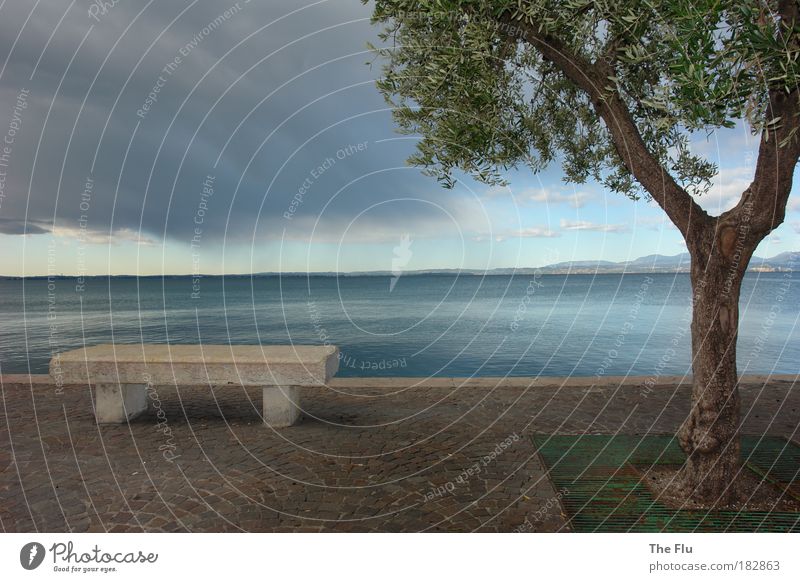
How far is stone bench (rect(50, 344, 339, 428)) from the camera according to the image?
24.7ft

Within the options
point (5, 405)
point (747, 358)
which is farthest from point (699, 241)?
point (747, 358)

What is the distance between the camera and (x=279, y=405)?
809 cm

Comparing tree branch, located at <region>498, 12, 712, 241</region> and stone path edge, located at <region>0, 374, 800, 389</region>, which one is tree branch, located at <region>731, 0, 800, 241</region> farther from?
stone path edge, located at <region>0, 374, 800, 389</region>

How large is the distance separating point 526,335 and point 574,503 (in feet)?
146

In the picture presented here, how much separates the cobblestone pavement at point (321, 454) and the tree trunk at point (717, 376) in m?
1.72

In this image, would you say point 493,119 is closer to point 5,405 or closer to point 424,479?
point 424,479

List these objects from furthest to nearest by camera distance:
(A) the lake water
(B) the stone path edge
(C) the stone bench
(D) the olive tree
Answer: (A) the lake water < (B) the stone path edge < (C) the stone bench < (D) the olive tree

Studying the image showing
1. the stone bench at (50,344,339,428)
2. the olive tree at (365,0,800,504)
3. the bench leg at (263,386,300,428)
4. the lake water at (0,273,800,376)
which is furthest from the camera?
the lake water at (0,273,800,376)

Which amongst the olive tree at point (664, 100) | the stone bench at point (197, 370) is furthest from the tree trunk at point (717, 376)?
the stone bench at point (197, 370)

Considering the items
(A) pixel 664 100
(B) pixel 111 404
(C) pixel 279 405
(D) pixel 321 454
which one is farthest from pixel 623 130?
(B) pixel 111 404

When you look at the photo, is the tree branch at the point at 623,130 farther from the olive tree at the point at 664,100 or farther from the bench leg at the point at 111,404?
the bench leg at the point at 111,404

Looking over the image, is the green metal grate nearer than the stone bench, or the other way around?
the green metal grate

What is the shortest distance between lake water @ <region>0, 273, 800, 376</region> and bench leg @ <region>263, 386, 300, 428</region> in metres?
6.46

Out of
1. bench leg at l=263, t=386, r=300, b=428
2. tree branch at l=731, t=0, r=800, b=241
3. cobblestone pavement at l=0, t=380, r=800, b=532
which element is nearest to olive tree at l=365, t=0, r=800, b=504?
tree branch at l=731, t=0, r=800, b=241
